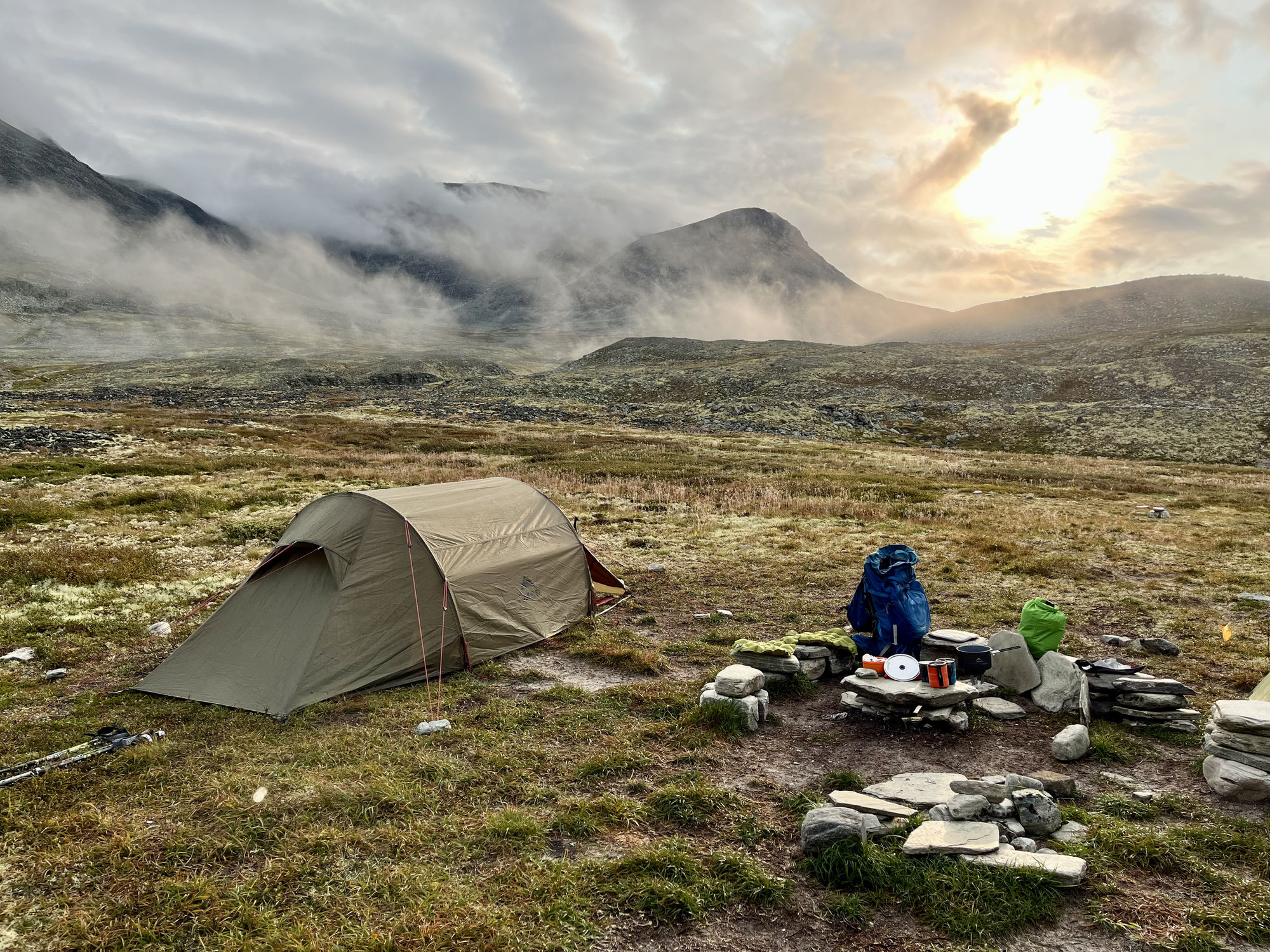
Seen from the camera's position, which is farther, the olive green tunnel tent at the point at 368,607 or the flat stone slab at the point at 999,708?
the olive green tunnel tent at the point at 368,607

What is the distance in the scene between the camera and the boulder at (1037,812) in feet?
23.0

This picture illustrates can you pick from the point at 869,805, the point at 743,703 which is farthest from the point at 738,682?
the point at 869,805

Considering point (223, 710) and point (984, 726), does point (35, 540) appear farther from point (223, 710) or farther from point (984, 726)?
point (984, 726)

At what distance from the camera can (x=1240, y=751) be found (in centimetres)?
791

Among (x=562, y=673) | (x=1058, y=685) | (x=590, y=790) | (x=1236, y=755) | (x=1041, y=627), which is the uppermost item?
(x=1041, y=627)

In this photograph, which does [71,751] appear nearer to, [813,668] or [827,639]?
[813,668]

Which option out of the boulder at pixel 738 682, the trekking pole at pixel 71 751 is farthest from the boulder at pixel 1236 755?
the trekking pole at pixel 71 751

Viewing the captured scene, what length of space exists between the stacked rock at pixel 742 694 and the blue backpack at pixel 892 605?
2.50m

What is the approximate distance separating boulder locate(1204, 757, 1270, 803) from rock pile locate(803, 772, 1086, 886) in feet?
5.36

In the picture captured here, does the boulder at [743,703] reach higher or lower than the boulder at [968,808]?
lower

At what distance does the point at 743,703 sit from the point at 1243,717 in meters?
5.98

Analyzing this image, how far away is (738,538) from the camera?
24094 mm

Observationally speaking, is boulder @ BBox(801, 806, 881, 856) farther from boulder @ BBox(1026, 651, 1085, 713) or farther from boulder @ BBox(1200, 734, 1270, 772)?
boulder @ BBox(1026, 651, 1085, 713)

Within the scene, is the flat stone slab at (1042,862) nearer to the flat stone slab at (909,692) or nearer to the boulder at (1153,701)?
the flat stone slab at (909,692)
